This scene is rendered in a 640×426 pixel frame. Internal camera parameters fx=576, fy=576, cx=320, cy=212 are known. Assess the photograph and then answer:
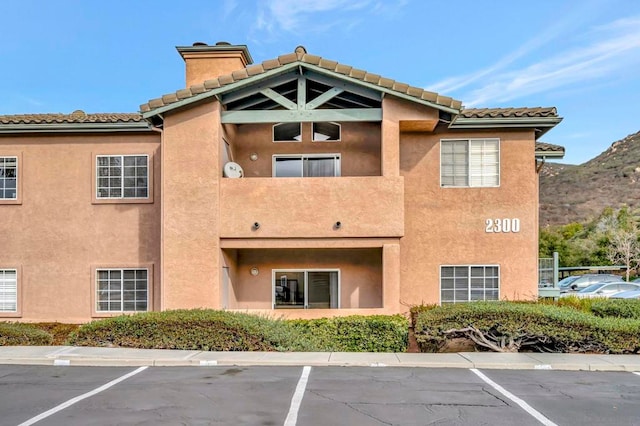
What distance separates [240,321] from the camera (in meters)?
12.9

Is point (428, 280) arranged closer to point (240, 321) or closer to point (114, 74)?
point (240, 321)

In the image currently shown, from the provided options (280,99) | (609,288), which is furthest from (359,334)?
(609,288)

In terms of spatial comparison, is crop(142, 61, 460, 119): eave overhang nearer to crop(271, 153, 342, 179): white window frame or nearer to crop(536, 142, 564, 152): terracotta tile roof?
crop(271, 153, 342, 179): white window frame

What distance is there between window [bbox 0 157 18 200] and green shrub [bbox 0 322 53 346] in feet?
16.2

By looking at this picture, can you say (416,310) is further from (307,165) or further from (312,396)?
(312,396)

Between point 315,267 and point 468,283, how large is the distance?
4.37m

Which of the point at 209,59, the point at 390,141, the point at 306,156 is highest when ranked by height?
the point at 209,59

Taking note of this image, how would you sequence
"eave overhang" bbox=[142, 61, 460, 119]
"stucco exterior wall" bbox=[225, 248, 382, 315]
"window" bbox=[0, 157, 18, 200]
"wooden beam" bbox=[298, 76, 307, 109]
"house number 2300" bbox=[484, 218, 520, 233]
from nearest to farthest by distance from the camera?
"eave overhang" bbox=[142, 61, 460, 119]
"wooden beam" bbox=[298, 76, 307, 109]
"house number 2300" bbox=[484, 218, 520, 233]
"stucco exterior wall" bbox=[225, 248, 382, 315]
"window" bbox=[0, 157, 18, 200]

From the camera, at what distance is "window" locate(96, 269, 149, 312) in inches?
652

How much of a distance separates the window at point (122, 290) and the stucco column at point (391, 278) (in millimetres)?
6884

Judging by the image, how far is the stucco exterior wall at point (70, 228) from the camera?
16.5 meters

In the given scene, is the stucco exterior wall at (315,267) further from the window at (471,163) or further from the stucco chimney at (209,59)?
the stucco chimney at (209,59)

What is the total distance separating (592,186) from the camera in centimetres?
6612

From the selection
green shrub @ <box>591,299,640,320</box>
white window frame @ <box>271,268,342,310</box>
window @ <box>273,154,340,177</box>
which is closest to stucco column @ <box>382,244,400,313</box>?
white window frame @ <box>271,268,342,310</box>
